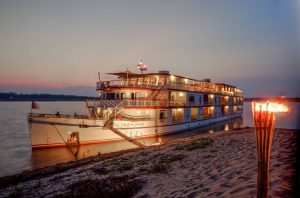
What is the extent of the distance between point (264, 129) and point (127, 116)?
23.5 metres

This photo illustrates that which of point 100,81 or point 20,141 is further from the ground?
point 100,81

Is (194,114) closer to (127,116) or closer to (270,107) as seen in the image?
(127,116)

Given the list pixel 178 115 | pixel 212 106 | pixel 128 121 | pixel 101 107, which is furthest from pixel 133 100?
pixel 212 106

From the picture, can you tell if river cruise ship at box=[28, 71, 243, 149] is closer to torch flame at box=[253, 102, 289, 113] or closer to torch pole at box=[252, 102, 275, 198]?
torch pole at box=[252, 102, 275, 198]

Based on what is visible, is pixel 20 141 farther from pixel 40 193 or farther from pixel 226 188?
pixel 226 188

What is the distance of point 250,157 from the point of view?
7.82 m

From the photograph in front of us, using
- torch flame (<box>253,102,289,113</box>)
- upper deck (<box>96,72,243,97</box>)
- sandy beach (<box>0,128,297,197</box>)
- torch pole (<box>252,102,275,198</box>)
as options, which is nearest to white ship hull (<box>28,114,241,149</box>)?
upper deck (<box>96,72,243,97</box>)

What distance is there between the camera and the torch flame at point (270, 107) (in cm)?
320

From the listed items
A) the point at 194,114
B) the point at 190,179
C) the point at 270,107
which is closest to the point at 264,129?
the point at 270,107

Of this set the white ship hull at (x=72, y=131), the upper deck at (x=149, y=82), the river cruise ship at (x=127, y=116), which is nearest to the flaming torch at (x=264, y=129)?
the river cruise ship at (x=127, y=116)

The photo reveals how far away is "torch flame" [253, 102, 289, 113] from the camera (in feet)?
10.5

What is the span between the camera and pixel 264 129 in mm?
3557

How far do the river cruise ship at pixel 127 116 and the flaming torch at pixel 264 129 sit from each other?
16.9 m

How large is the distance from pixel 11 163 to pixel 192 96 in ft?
90.9
